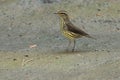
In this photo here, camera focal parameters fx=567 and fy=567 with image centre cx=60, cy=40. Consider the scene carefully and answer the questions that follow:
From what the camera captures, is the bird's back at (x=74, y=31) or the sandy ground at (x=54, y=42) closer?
the sandy ground at (x=54, y=42)

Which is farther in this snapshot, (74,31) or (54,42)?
(54,42)

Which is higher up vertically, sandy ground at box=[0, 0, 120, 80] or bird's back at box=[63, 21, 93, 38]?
bird's back at box=[63, 21, 93, 38]

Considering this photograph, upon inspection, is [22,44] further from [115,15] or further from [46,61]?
[115,15]

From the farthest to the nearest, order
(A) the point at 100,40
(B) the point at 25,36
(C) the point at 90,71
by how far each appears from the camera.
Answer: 1. (B) the point at 25,36
2. (A) the point at 100,40
3. (C) the point at 90,71

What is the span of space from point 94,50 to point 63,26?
796 millimetres

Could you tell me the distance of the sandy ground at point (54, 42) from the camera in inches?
394

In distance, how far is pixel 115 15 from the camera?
50.2 ft

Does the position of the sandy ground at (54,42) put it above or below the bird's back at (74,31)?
below

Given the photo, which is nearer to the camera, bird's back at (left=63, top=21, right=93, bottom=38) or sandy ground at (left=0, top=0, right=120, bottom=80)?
sandy ground at (left=0, top=0, right=120, bottom=80)

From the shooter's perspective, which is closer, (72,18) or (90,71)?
(90,71)

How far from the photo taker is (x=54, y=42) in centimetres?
1280

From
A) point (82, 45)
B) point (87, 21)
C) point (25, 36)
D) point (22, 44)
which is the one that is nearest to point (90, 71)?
point (82, 45)

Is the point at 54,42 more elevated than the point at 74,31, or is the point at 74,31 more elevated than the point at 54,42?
the point at 74,31

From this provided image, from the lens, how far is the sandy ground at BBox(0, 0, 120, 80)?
1002cm
